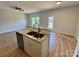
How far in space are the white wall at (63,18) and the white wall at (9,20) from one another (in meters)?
1.36

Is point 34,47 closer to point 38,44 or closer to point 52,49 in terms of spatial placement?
point 38,44

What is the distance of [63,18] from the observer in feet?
17.8

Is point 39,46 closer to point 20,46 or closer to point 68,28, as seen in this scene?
point 20,46

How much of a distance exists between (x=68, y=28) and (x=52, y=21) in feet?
4.59

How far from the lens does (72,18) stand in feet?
15.8

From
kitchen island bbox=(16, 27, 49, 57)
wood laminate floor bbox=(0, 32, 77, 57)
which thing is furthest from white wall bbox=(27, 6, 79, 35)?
kitchen island bbox=(16, 27, 49, 57)

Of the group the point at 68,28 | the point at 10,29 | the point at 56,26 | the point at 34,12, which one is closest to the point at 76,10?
the point at 68,28

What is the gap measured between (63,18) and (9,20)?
187 inches

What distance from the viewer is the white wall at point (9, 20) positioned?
20.8 feet

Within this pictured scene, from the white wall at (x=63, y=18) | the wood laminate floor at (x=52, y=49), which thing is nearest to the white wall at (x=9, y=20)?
the white wall at (x=63, y=18)

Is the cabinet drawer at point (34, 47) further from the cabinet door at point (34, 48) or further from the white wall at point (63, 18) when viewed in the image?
the white wall at point (63, 18)

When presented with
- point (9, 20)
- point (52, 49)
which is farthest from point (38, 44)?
point (9, 20)

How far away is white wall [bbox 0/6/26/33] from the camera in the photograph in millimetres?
6352

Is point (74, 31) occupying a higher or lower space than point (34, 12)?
lower
